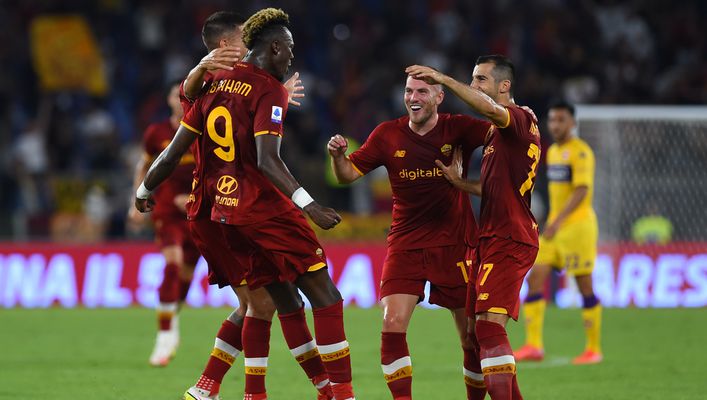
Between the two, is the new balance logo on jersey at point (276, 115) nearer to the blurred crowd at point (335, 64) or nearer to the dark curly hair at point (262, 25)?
the dark curly hair at point (262, 25)

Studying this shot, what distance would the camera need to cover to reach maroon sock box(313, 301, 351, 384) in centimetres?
740

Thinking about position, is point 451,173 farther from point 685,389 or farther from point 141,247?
point 141,247

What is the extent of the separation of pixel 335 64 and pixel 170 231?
1193 cm

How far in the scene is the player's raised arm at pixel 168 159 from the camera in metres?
7.57

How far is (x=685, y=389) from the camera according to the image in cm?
926

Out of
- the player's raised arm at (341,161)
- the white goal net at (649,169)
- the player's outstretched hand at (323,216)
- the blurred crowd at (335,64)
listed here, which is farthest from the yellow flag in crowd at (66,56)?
the player's outstretched hand at (323,216)

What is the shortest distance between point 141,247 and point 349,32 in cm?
760

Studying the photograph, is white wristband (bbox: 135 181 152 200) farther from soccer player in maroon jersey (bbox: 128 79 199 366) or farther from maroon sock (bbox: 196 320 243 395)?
soccer player in maroon jersey (bbox: 128 79 199 366)

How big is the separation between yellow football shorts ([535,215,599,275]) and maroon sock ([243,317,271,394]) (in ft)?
14.4

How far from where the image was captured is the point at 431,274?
772cm

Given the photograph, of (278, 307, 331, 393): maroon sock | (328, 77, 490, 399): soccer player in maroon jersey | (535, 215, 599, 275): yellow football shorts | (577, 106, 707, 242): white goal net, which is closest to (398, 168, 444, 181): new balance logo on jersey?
(328, 77, 490, 399): soccer player in maroon jersey

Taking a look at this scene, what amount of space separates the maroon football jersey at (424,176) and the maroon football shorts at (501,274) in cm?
53

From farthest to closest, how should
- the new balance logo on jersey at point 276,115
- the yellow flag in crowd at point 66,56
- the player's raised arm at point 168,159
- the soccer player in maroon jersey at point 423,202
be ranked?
the yellow flag in crowd at point 66,56, the soccer player in maroon jersey at point 423,202, the player's raised arm at point 168,159, the new balance logo on jersey at point 276,115

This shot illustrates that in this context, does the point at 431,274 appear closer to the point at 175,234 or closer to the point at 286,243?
the point at 286,243
